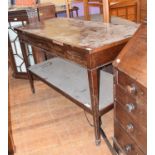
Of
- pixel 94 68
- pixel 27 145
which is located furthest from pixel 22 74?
pixel 94 68

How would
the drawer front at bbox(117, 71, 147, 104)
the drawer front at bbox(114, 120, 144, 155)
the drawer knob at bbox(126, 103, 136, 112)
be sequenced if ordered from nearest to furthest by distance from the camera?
the drawer front at bbox(117, 71, 147, 104) < the drawer knob at bbox(126, 103, 136, 112) < the drawer front at bbox(114, 120, 144, 155)

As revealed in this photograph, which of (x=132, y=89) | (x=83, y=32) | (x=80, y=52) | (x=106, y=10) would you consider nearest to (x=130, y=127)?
(x=132, y=89)

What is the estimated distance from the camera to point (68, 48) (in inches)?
61.4

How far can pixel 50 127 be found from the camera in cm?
204

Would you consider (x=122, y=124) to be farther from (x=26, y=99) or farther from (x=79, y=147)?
(x=26, y=99)

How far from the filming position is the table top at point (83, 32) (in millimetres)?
1518

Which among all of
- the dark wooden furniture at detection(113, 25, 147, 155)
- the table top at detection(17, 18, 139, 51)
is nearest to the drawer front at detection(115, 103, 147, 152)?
the dark wooden furniture at detection(113, 25, 147, 155)

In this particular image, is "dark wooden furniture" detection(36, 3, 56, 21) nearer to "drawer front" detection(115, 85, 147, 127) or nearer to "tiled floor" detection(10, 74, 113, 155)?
"tiled floor" detection(10, 74, 113, 155)

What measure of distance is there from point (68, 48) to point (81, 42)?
0.35ft

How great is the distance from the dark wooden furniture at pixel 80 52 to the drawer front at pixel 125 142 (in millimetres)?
245

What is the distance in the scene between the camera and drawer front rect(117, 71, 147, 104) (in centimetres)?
103

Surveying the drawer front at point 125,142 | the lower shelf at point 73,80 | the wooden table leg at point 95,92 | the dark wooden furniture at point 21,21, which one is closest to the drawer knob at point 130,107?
the drawer front at point 125,142

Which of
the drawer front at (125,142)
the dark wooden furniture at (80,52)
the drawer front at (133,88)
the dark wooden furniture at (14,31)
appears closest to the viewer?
the drawer front at (133,88)

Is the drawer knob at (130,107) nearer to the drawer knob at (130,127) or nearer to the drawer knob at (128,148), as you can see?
the drawer knob at (130,127)
